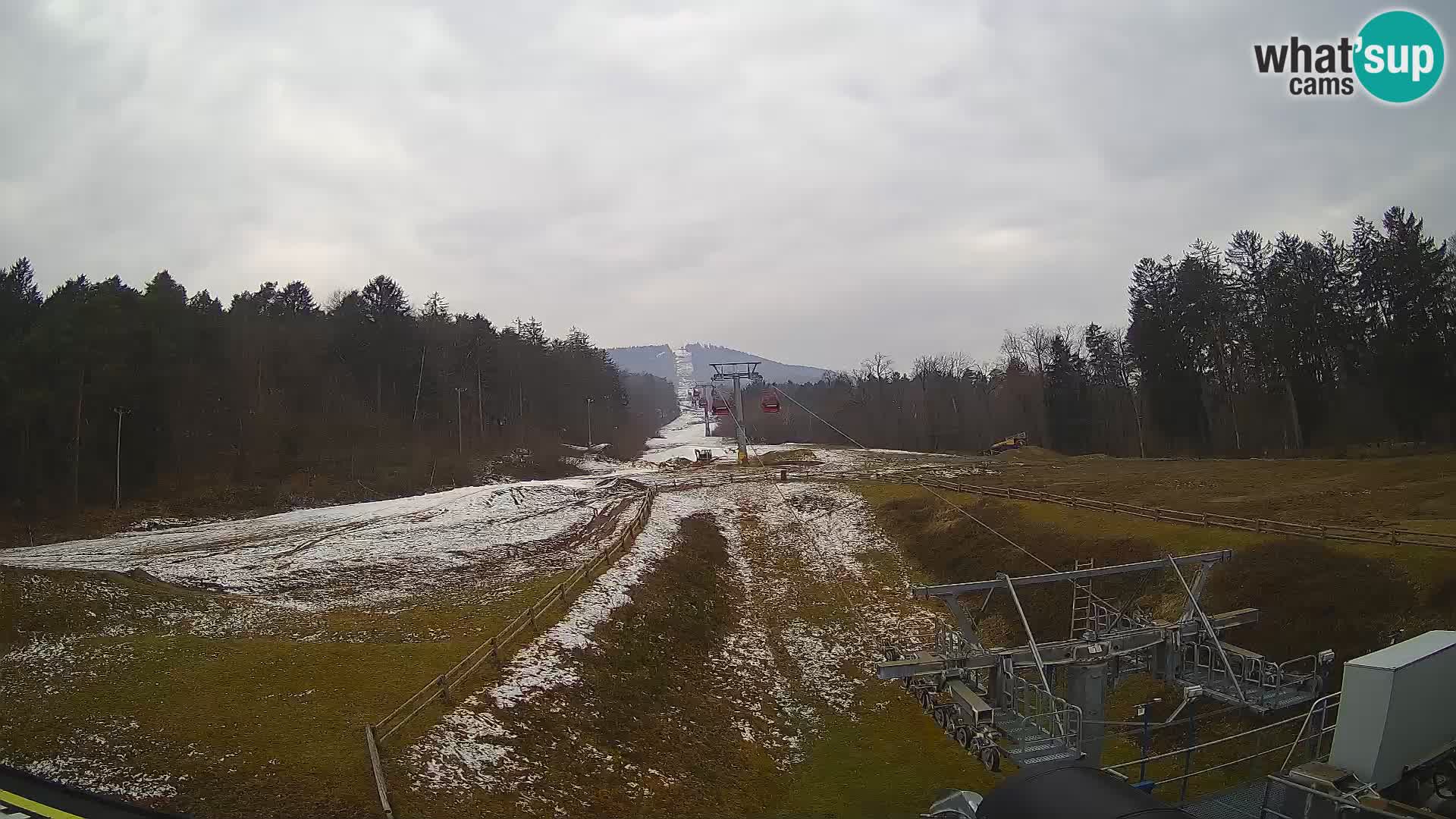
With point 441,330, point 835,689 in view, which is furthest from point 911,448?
point 835,689

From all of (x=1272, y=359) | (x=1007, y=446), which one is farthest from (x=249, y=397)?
(x=1272, y=359)

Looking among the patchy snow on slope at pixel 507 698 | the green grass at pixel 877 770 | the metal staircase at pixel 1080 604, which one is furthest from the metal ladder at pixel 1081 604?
the patchy snow on slope at pixel 507 698

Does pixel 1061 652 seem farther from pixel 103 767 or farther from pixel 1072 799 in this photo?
pixel 103 767

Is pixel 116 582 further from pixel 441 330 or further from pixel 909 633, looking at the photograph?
pixel 441 330

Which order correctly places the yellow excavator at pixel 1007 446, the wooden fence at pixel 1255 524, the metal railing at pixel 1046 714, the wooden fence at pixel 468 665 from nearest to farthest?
the metal railing at pixel 1046 714 → the wooden fence at pixel 468 665 → the wooden fence at pixel 1255 524 → the yellow excavator at pixel 1007 446

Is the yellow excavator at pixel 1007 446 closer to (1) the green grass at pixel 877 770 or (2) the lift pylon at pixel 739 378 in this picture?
(2) the lift pylon at pixel 739 378

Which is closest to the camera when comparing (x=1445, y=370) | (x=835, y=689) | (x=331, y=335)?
Result: (x=835, y=689)

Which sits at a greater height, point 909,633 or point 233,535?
point 233,535
